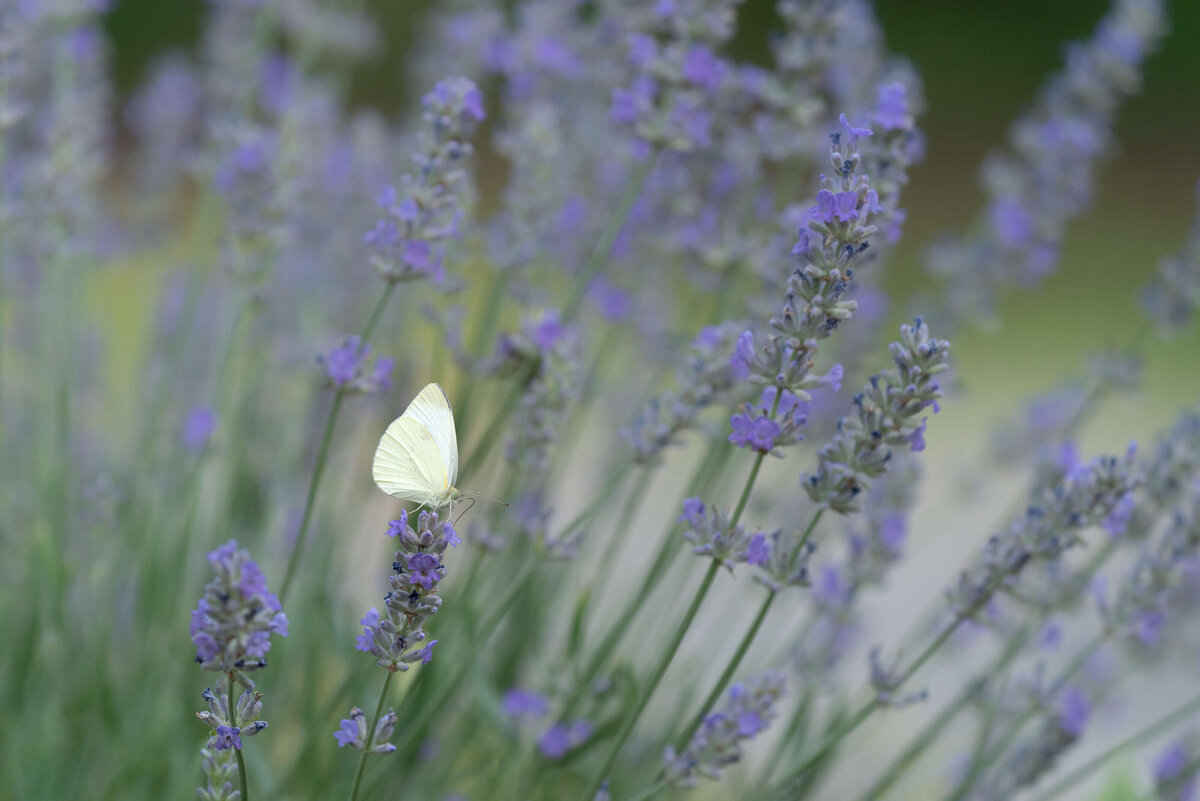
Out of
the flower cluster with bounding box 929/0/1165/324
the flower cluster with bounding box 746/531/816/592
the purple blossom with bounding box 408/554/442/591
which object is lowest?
the purple blossom with bounding box 408/554/442/591

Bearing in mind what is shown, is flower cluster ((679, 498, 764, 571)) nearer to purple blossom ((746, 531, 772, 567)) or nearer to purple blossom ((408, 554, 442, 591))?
purple blossom ((746, 531, 772, 567))

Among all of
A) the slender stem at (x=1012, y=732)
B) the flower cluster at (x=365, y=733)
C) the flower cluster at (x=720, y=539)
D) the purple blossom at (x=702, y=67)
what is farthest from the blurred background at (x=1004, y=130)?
the flower cluster at (x=365, y=733)

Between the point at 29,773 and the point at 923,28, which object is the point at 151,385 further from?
the point at 923,28

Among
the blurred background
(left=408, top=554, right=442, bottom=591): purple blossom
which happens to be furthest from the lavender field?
the blurred background

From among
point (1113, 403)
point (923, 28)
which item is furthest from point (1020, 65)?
point (1113, 403)

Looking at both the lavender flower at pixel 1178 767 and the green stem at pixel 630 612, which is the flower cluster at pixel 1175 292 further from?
the green stem at pixel 630 612

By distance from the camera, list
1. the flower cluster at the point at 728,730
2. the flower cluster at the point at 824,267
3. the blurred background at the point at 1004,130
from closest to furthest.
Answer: the flower cluster at the point at 824,267 < the flower cluster at the point at 728,730 < the blurred background at the point at 1004,130
